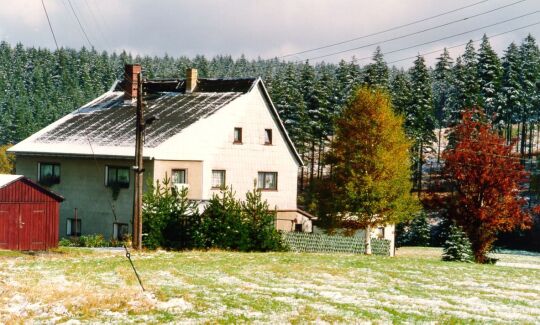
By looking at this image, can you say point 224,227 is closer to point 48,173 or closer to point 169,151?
point 169,151

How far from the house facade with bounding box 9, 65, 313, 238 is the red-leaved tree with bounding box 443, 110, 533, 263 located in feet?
40.1

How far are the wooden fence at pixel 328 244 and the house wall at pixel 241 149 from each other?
5075 mm

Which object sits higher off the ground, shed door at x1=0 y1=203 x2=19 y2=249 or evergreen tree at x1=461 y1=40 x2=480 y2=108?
evergreen tree at x1=461 y1=40 x2=480 y2=108

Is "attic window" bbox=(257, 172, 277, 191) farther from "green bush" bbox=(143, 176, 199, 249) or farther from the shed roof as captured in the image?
the shed roof

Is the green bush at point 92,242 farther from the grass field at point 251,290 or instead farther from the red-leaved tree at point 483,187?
the red-leaved tree at point 483,187

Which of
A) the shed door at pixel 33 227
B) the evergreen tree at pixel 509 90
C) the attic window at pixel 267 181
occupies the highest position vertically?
the evergreen tree at pixel 509 90

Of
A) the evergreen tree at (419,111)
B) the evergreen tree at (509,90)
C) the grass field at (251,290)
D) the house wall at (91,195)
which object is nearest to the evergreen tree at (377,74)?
the evergreen tree at (419,111)

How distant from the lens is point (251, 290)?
79.7ft

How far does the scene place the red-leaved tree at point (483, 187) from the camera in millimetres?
51625

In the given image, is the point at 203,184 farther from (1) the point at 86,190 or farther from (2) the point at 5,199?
(2) the point at 5,199

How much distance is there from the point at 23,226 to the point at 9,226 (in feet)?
2.32

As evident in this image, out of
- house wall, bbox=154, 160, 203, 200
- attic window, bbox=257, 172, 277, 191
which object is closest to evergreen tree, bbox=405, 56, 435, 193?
attic window, bbox=257, 172, 277, 191

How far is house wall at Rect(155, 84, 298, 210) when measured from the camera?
50.1 m

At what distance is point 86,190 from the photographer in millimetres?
50188
